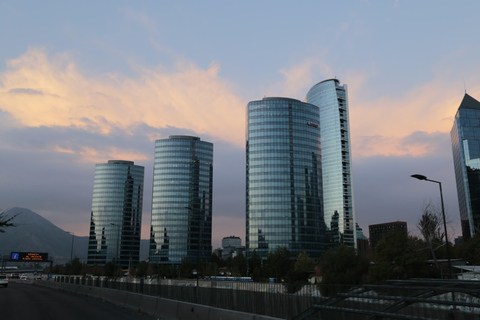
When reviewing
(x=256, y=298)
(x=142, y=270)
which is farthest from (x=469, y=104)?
(x=256, y=298)

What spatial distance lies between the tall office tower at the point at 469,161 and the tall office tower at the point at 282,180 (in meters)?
64.2

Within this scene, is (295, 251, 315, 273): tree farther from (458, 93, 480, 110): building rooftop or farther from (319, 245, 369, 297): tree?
(458, 93, 480, 110): building rooftop

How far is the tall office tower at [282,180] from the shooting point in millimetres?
165375

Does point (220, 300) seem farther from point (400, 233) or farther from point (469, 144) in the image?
point (469, 144)

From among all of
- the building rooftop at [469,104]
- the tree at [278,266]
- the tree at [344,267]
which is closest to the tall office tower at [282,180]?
the tree at [278,266]

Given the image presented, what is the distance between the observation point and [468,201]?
170250 millimetres

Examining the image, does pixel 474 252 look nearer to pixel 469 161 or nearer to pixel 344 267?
pixel 344 267

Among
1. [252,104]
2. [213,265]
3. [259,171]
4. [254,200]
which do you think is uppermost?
[252,104]

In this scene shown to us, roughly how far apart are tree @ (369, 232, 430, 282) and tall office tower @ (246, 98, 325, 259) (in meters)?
114

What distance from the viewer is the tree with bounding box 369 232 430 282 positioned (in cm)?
4809

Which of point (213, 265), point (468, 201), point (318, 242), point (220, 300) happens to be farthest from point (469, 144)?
point (220, 300)

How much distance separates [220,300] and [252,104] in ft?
537

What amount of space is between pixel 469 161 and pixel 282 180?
275 ft

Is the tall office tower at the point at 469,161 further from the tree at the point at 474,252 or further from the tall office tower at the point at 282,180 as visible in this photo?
the tree at the point at 474,252
